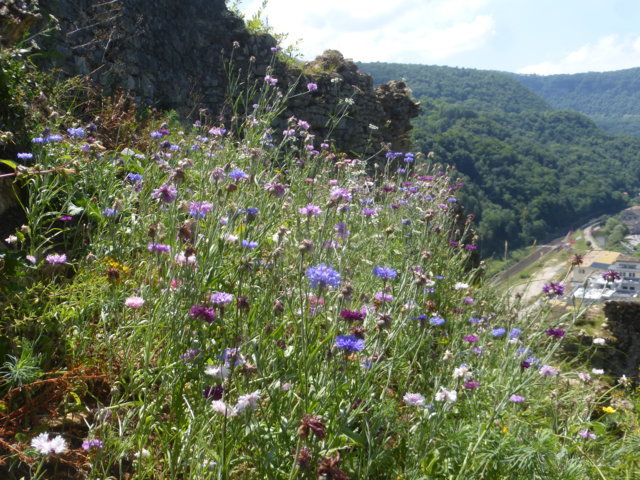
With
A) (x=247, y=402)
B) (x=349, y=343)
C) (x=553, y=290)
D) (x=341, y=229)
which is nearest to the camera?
(x=247, y=402)

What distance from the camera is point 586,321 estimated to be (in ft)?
20.1

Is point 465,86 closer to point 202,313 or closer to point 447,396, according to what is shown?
point 447,396

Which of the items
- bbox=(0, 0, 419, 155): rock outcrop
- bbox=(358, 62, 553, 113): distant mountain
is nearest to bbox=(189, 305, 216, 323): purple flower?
bbox=(0, 0, 419, 155): rock outcrop

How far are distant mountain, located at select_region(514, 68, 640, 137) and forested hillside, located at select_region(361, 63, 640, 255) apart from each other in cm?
7203

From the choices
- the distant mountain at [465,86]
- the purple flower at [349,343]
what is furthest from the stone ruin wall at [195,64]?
the distant mountain at [465,86]

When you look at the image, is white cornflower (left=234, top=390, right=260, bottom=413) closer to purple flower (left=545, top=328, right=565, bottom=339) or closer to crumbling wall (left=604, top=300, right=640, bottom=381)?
purple flower (left=545, top=328, right=565, bottom=339)

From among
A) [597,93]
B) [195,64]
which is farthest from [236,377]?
[597,93]

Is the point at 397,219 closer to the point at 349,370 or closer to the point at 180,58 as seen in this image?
the point at 349,370

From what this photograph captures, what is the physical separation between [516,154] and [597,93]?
15712 centimetres

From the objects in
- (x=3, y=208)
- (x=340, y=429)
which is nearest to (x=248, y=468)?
(x=340, y=429)

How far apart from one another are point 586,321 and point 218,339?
5.82 meters

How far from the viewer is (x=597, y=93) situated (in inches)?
6821

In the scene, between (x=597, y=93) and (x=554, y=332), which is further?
(x=597, y=93)

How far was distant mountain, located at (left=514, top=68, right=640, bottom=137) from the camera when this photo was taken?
15425 centimetres
